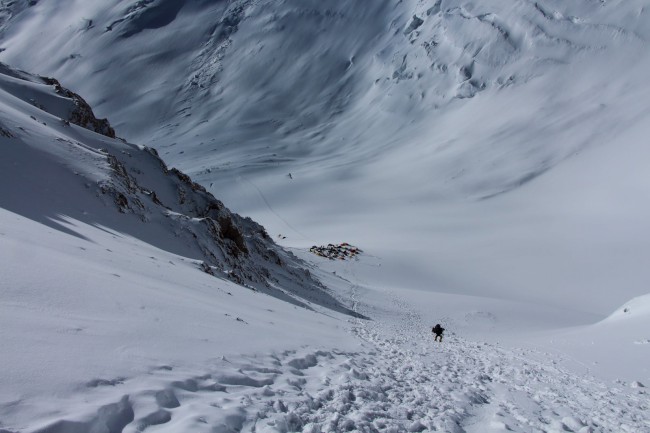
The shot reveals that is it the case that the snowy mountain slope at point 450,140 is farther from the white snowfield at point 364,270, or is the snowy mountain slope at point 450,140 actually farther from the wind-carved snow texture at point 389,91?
the white snowfield at point 364,270

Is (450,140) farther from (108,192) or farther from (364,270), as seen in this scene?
(108,192)

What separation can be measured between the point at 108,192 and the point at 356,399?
640 inches

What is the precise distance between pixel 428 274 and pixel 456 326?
23.8 meters

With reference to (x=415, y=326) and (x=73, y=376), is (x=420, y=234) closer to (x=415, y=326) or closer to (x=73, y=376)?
(x=415, y=326)

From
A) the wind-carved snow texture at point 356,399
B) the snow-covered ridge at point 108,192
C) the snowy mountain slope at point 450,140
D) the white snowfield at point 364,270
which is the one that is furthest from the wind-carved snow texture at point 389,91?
the wind-carved snow texture at point 356,399

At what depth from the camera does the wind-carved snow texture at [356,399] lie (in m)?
5.78

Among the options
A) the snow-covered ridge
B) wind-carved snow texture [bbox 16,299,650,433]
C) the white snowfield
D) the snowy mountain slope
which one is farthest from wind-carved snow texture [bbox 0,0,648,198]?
wind-carved snow texture [bbox 16,299,650,433]

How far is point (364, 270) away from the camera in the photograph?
53.4 metres

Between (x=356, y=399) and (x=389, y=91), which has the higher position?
(x=389, y=91)

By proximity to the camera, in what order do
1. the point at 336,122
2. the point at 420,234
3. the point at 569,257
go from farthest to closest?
the point at 336,122, the point at 420,234, the point at 569,257

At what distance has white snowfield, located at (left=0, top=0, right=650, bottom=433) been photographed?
677 centimetres

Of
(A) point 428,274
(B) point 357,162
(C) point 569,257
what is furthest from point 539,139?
(A) point 428,274

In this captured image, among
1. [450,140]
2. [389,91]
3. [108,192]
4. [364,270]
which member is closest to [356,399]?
[108,192]

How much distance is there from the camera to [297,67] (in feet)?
639
